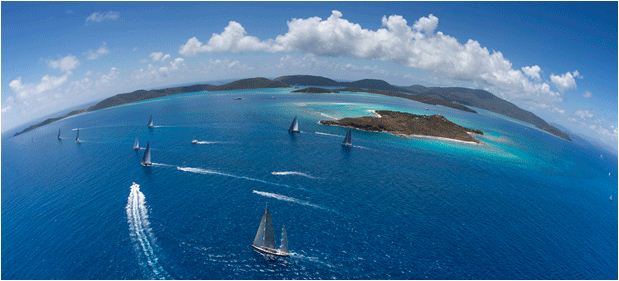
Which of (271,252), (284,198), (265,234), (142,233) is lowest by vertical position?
(271,252)

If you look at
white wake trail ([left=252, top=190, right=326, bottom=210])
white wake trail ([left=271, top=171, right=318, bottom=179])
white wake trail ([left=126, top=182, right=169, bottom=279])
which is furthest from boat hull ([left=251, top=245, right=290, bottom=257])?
white wake trail ([left=271, top=171, right=318, bottom=179])

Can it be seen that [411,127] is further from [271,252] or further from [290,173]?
[271,252]

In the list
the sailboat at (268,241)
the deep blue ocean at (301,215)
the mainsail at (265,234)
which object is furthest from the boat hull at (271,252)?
the deep blue ocean at (301,215)

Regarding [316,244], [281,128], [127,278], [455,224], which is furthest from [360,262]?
[281,128]

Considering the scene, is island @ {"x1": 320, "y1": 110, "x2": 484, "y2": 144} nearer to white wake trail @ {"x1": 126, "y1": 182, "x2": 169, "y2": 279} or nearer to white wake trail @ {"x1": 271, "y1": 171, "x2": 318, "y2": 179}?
white wake trail @ {"x1": 271, "y1": 171, "x2": 318, "y2": 179}

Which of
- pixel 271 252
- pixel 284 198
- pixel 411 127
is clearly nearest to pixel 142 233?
pixel 271 252

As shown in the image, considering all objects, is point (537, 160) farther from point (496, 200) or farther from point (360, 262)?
point (360, 262)
